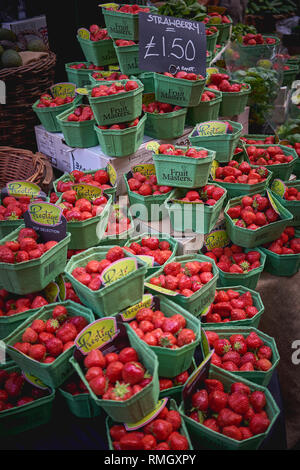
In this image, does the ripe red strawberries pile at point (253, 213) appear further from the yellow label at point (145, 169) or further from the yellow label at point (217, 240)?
the yellow label at point (145, 169)

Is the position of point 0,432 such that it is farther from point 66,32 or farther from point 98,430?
point 66,32

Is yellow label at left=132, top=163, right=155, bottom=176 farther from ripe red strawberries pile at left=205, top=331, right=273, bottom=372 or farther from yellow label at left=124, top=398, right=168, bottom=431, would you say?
yellow label at left=124, top=398, right=168, bottom=431

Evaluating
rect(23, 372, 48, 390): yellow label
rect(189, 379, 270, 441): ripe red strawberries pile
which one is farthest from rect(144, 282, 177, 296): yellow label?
rect(23, 372, 48, 390): yellow label

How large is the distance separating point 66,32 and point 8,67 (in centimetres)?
106

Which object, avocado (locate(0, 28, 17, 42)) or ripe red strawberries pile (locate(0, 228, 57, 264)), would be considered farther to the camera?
avocado (locate(0, 28, 17, 42))

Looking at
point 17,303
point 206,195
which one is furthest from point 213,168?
point 17,303

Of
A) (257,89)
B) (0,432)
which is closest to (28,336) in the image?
(0,432)

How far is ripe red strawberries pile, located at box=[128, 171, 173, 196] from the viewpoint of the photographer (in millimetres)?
2545

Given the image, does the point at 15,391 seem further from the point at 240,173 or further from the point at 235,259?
the point at 240,173

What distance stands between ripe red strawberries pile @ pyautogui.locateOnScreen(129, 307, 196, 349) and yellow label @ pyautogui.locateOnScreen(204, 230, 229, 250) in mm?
858

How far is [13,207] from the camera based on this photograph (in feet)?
7.45

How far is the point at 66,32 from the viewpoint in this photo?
409 cm

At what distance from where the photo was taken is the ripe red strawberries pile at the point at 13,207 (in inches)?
88.0
